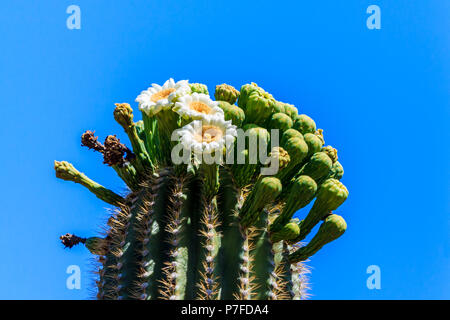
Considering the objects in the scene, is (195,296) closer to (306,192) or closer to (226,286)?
(226,286)

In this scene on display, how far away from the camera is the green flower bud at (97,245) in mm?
4316

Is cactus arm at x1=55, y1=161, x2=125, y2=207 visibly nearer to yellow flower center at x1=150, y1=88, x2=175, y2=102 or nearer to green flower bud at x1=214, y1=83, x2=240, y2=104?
yellow flower center at x1=150, y1=88, x2=175, y2=102

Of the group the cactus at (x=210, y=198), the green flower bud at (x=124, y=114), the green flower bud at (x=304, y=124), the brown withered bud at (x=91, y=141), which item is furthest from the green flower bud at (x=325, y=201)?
the brown withered bud at (x=91, y=141)

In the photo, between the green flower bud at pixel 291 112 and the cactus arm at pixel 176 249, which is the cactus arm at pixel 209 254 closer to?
the cactus arm at pixel 176 249

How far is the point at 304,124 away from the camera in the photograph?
4664 mm

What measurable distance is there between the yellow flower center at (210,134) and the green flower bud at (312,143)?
97 centimetres

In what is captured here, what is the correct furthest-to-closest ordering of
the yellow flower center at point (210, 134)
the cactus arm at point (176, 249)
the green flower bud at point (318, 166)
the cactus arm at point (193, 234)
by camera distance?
the green flower bud at point (318, 166) < the yellow flower center at point (210, 134) < the cactus arm at point (193, 234) < the cactus arm at point (176, 249)

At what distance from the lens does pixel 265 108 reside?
14.7 ft

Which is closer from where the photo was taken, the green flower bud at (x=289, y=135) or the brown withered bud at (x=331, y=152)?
the green flower bud at (x=289, y=135)

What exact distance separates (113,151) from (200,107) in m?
0.89

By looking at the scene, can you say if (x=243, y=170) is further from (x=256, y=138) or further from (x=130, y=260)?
(x=130, y=260)

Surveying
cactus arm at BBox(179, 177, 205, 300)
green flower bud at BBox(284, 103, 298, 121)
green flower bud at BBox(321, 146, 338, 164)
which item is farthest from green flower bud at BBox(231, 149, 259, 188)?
green flower bud at BBox(321, 146, 338, 164)

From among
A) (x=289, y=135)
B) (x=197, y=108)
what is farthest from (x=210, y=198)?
(x=289, y=135)
